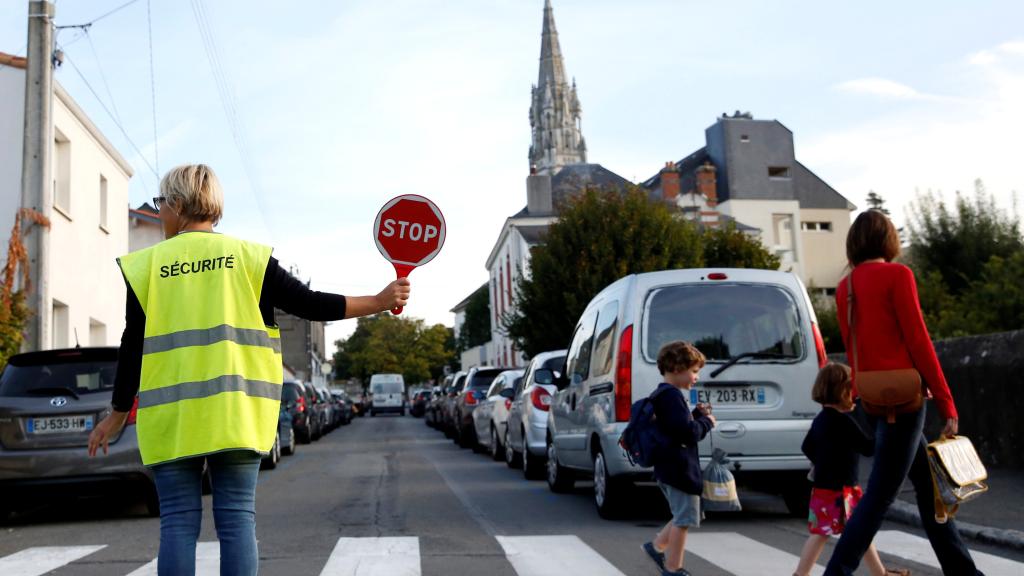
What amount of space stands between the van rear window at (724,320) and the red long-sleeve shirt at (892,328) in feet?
10.7

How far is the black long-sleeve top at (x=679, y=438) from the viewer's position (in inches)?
226

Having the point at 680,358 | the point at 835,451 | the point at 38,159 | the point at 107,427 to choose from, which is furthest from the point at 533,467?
the point at 107,427

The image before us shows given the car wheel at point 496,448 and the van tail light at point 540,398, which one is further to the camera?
the car wheel at point 496,448

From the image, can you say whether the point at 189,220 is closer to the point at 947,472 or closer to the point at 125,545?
the point at 947,472

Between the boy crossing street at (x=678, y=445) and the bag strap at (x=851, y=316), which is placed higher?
the bag strap at (x=851, y=316)

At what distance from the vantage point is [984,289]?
21672mm

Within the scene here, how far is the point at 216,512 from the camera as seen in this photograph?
3.62 metres

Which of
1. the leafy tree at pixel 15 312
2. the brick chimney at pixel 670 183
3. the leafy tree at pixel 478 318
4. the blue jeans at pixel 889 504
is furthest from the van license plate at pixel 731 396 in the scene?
the leafy tree at pixel 478 318

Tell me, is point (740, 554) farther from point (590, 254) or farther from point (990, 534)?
point (590, 254)

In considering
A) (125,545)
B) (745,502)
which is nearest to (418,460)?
(745,502)

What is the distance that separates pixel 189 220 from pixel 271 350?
54 centimetres

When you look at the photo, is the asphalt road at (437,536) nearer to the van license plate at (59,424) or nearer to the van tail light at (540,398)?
the van license plate at (59,424)

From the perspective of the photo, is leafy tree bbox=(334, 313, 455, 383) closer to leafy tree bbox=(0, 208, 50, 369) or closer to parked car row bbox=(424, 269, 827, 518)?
leafy tree bbox=(0, 208, 50, 369)

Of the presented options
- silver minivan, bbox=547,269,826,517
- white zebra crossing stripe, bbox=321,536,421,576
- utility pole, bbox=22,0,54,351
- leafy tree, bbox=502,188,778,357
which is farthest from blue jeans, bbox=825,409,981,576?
leafy tree, bbox=502,188,778,357
